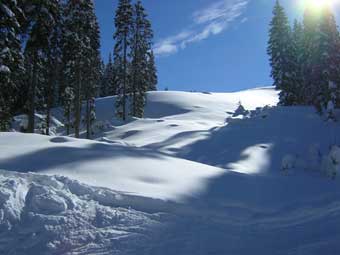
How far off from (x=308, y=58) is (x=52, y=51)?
2280cm

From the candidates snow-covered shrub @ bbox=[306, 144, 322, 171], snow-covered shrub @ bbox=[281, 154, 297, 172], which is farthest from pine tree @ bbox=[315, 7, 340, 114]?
snow-covered shrub @ bbox=[281, 154, 297, 172]

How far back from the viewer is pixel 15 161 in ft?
32.7

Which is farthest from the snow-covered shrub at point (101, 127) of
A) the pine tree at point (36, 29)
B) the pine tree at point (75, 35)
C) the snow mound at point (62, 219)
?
the snow mound at point (62, 219)

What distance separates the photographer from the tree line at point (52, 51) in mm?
20766

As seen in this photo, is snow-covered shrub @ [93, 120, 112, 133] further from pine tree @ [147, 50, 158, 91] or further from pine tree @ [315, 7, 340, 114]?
pine tree @ [147, 50, 158, 91]

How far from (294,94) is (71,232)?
4036 cm

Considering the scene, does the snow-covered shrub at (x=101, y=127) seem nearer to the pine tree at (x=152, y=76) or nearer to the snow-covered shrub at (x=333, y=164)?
the snow-covered shrub at (x=333, y=164)

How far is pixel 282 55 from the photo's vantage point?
146 feet

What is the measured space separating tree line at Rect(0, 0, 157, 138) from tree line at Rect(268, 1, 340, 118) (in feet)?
48.4

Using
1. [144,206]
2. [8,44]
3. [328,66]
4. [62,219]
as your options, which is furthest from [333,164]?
[328,66]

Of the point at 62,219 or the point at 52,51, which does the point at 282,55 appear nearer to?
the point at 52,51

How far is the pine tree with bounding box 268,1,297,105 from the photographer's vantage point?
44062 mm

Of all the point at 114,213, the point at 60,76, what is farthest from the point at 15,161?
the point at 60,76

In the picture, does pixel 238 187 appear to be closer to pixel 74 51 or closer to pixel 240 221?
pixel 240 221
